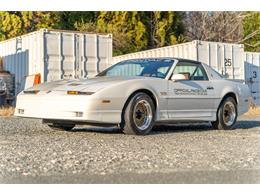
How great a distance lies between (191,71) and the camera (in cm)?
961

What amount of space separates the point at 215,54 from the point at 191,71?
7.50 metres

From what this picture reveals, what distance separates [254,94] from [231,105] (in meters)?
9.80

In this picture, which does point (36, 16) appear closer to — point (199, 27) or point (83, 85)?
point (199, 27)

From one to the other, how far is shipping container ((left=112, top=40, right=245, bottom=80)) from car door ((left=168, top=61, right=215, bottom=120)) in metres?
6.50

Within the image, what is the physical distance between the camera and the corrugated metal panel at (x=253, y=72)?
19.2 meters

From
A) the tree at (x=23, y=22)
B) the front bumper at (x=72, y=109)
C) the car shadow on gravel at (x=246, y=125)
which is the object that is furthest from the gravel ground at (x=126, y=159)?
the tree at (x=23, y=22)

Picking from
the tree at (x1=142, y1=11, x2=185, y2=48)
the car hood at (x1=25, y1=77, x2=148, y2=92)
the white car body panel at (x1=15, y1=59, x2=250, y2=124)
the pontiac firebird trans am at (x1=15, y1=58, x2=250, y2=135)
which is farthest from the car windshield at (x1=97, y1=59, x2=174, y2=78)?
the tree at (x1=142, y1=11, x2=185, y2=48)

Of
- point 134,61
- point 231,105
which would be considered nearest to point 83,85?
point 134,61

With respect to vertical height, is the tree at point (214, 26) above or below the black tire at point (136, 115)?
above

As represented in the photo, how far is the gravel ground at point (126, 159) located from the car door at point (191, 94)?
117 centimetres

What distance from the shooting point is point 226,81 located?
1022 cm

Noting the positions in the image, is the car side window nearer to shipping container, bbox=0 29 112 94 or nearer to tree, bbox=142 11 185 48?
shipping container, bbox=0 29 112 94

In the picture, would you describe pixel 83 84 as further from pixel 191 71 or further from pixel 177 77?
pixel 191 71

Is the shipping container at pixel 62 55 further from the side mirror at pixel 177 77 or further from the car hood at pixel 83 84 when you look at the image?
the side mirror at pixel 177 77
